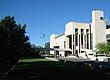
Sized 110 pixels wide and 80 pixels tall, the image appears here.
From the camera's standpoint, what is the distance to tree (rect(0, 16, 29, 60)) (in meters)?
52.3

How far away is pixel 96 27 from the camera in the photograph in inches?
4953

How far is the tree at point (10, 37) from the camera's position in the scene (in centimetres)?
5228

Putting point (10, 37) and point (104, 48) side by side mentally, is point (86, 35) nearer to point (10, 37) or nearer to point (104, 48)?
point (104, 48)

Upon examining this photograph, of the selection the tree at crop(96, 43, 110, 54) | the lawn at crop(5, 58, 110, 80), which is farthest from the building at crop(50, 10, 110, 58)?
the lawn at crop(5, 58, 110, 80)

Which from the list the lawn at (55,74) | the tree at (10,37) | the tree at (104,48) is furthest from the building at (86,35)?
the lawn at (55,74)

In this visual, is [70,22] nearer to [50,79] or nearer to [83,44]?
[83,44]

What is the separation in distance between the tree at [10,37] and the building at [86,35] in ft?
192

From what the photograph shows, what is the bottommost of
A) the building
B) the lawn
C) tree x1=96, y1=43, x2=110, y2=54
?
the lawn

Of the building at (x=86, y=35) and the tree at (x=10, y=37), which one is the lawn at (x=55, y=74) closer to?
the tree at (x=10, y=37)

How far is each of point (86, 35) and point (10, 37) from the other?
8331cm

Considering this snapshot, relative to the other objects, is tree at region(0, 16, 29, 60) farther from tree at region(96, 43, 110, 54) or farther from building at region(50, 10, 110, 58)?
building at region(50, 10, 110, 58)

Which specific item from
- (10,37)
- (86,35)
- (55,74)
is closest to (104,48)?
(86,35)

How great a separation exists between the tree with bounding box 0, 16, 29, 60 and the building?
58543mm

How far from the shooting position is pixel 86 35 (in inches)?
5379
